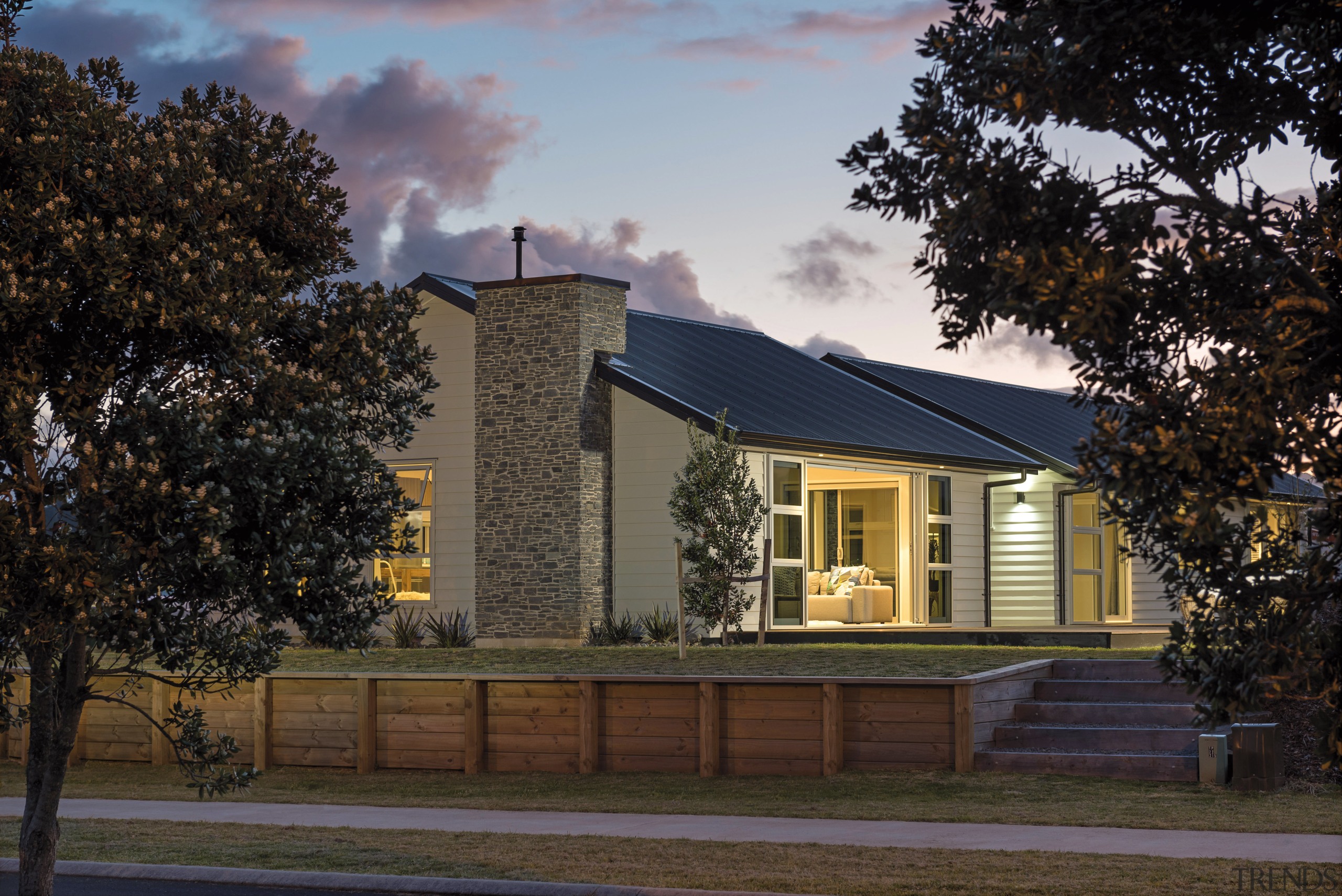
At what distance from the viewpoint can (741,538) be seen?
1964 centimetres

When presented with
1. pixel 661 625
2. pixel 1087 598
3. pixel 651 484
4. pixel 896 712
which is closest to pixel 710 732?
pixel 896 712

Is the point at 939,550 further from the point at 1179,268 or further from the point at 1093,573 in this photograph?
the point at 1179,268

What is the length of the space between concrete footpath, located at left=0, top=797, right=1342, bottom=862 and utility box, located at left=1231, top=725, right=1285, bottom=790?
217 cm

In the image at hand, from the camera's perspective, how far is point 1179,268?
5.12 m

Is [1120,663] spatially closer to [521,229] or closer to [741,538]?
[741,538]

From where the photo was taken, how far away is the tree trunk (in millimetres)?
7980

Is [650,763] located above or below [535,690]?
below

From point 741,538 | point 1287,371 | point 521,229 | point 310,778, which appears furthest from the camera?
point 521,229

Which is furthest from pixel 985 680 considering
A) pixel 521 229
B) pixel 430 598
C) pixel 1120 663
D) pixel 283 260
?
pixel 521 229

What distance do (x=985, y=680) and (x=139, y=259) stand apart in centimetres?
881

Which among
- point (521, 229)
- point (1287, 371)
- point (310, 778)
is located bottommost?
point (310, 778)

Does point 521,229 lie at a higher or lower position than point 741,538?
higher

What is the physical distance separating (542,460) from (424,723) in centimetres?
684

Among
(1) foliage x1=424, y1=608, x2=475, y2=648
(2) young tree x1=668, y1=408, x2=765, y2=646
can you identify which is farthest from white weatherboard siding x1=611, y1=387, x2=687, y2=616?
(1) foliage x1=424, y1=608, x2=475, y2=648
